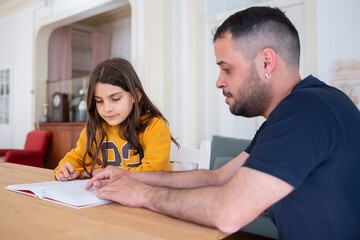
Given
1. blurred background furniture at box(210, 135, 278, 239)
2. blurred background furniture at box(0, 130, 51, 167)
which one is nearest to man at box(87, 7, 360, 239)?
blurred background furniture at box(210, 135, 278, 239)

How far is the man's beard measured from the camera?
88 cm

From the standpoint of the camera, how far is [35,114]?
5332 mm

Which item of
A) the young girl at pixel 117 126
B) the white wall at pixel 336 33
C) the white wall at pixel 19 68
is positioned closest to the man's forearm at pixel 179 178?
the young girl at pixel 117 126

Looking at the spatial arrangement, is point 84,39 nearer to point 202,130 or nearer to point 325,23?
point 202,130

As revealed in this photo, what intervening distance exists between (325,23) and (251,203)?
97.4 inches

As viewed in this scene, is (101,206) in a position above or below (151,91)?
below

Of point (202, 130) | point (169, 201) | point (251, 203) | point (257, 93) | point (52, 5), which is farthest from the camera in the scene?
point (52, 5)

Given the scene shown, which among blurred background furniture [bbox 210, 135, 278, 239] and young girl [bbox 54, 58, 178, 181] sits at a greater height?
young girl [bbox 54, 58, 178, 181]

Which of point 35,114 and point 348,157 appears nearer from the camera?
point 348,157

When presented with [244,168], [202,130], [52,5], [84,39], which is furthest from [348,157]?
[84,39]

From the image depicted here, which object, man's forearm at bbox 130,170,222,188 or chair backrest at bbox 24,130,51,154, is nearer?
man's forearm at bbox 130,170,222,188

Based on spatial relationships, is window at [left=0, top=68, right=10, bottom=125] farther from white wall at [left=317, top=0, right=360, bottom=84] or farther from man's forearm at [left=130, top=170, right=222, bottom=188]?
man's forearm at [left=130, top=170, right=222, bottom=188]

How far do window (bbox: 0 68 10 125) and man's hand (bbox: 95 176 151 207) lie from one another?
6.03 metres

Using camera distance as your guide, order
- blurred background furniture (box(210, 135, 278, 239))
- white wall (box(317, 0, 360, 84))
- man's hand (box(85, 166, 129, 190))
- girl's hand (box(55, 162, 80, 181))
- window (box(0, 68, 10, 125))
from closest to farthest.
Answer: man's hand (box(85, 166, 129, 190))
girl's hand (box(55, 162, 80, 181))
white wall (box(317, 0, 360, 84))
blurred background furniture (box(210, 135, 278, 239))
window (box(0, 68, 10, 125))
